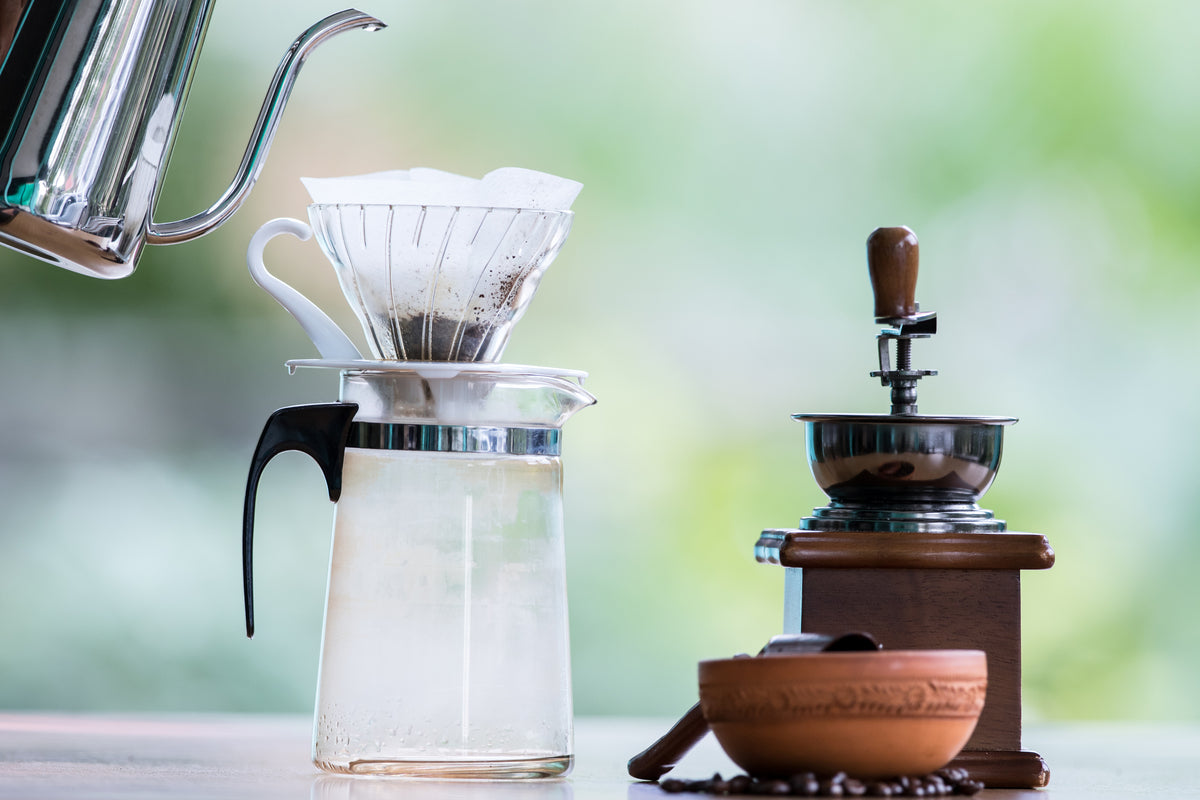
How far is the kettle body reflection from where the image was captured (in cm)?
78

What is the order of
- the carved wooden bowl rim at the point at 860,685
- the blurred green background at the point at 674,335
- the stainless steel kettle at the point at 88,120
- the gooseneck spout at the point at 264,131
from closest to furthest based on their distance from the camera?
the carved wooden bowl rim at the point at 860,685 < the stainless steel kettle at the point at 88,120 < the gooseneck spout at the point at 264,131 < the blurred green background at the point at 674,335

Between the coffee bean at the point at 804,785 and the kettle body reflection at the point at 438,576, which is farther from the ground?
the kettle body reflection at the point at 438,576

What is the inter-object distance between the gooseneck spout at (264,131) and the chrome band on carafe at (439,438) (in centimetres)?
18

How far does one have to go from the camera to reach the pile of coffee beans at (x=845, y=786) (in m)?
0.65

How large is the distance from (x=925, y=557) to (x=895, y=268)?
0.16m

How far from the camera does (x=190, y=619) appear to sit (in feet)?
10.1

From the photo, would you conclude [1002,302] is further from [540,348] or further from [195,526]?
[195,526]

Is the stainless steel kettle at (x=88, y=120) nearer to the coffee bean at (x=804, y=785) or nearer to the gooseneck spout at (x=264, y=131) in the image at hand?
the gooseneck spout at (x=264, y=131)

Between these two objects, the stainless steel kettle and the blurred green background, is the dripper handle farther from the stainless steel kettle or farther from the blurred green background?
the blurred green background

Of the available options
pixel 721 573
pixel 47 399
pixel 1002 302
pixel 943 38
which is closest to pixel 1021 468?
pixel 1002 302

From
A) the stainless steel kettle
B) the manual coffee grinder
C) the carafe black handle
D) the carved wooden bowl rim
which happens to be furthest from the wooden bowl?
the stainless steel kettle

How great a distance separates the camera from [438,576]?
793 millimetres

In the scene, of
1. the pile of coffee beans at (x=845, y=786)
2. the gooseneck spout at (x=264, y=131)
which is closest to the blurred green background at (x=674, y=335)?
the gooseneck spout at (x=264, y=131)

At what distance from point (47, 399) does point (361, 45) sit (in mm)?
965
